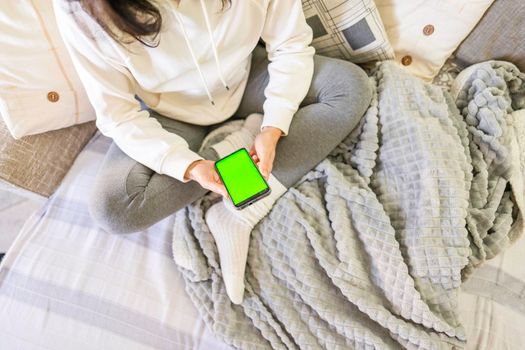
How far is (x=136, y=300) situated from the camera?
750 millimetres

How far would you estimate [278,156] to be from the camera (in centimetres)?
78

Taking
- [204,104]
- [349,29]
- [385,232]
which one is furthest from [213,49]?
[385,232]

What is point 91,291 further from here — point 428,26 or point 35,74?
point 428,26

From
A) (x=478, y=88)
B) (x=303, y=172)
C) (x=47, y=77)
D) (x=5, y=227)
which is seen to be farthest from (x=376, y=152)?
(x=5, y=227)

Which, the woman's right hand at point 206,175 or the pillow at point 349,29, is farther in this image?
the pillow at point 349,29

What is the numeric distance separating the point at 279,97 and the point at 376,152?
0.22 meters

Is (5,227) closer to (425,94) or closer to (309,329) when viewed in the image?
(309,329)

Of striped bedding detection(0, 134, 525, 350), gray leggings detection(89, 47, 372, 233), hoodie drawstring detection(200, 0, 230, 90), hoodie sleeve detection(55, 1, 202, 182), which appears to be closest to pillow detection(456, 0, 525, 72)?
gray leggings detection(89, 47, 372, 233)

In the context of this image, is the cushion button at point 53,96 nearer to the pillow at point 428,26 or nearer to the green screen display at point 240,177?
the green screen display at point 240,177

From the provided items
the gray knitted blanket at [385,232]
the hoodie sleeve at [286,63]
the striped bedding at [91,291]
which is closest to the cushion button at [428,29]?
the gray knitted blanket at [385,232]

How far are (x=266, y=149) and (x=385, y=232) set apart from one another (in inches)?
10.0

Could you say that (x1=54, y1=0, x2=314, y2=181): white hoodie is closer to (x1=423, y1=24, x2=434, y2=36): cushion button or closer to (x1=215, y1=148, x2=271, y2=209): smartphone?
(x1=215, y1=148, x2=271, y2=209): smartphone

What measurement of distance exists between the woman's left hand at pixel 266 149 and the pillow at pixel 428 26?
0.38 m

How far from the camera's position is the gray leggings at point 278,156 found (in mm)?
734
